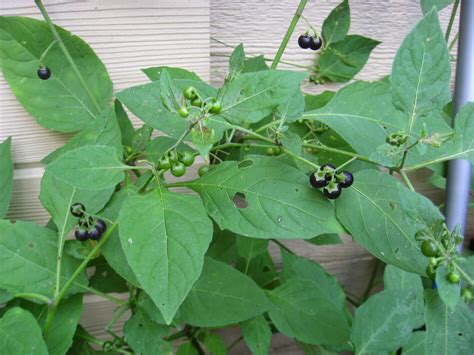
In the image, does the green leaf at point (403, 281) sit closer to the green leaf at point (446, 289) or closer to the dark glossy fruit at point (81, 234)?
the green leaf at point (446, 289)


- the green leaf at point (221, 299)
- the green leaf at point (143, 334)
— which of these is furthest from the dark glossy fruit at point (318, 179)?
the green leaf at point (143, 334)

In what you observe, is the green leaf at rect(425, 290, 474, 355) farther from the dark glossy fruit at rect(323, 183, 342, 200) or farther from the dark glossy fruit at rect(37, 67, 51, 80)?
the dark glossy fruit at rect(37, 67, 51, 80)

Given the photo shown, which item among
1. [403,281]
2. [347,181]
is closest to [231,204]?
[347,181]

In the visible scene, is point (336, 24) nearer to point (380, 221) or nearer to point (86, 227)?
point (380, 221)

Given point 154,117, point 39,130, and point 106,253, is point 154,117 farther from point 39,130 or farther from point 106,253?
point 39,130

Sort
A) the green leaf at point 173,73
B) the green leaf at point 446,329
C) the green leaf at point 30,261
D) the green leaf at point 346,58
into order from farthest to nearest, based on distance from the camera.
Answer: the green leaf at point 346,58 → the green leaf at point 173,73 → the green leaf at point 30,261 → the green leaf at point 446,329

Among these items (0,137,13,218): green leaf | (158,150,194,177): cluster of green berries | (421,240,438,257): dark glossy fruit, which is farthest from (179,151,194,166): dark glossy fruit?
(0,137,13,218): green leaf
